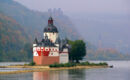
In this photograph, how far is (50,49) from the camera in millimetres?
132625

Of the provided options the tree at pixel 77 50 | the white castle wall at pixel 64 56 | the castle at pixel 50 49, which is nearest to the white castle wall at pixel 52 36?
the castle at pixel 50 49

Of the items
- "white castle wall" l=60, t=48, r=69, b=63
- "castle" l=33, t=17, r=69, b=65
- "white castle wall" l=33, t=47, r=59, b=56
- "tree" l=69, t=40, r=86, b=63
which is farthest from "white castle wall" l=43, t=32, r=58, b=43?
"white castle wall" l=33, t=47, r=59, b=56

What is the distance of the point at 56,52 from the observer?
13600 centimetres

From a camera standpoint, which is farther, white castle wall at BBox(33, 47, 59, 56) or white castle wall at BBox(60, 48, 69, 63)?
white castle wall at BBox(60, 48, 69, 63)

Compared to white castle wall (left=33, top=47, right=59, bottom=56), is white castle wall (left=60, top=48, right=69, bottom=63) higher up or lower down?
lower down

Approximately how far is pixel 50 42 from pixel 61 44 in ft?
26.0

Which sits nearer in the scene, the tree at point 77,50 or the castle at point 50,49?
the castle at point 50,49

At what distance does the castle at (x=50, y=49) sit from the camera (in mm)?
132000

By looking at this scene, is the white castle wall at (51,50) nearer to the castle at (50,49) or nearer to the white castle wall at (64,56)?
the castle at (50,49)

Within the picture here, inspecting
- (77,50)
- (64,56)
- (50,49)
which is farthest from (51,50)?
(77,50)

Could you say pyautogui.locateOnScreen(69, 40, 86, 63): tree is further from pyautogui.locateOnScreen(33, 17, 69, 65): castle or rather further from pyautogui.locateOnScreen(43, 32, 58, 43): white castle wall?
pyautogui.locateOnScreen(43, 32, 58, 43): white castle wall

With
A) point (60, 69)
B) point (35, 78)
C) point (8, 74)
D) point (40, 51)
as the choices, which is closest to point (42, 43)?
point (40, 51)

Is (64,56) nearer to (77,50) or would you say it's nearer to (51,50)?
(77,50)

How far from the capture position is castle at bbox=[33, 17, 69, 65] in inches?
5197
